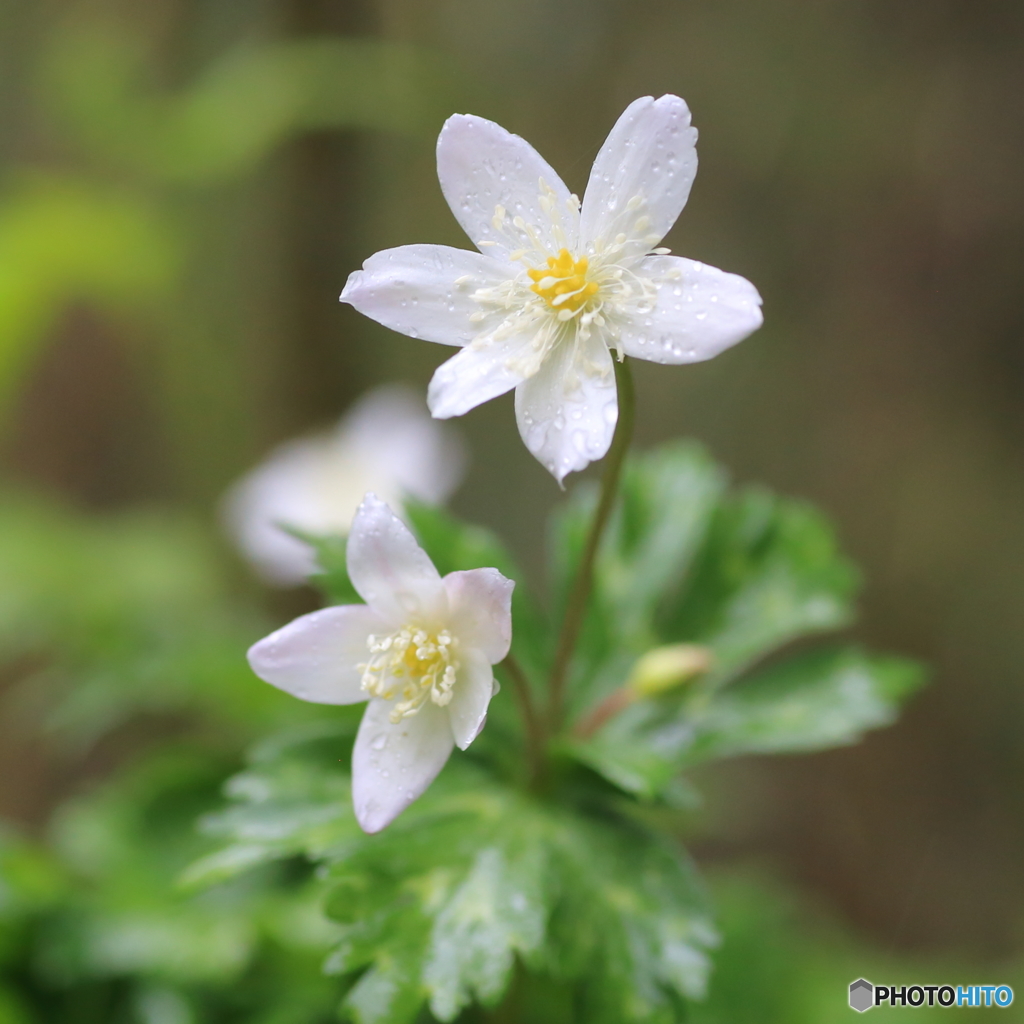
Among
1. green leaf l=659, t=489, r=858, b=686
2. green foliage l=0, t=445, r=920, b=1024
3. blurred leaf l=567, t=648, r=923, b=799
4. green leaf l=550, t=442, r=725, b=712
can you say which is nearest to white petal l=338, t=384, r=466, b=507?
green foliage l=0, t=445, r=920, b=1024

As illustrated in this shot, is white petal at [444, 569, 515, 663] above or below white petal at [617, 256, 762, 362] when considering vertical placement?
below

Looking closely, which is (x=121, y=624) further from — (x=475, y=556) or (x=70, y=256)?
(x=475, y=556)

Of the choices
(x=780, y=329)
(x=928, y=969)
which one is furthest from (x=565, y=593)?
(x=780, y=329)

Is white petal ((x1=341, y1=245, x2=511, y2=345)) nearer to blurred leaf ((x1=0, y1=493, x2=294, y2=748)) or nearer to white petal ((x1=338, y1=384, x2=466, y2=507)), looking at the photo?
blurred leaf ((x1=0, y1=493, x2=294, y2=748))

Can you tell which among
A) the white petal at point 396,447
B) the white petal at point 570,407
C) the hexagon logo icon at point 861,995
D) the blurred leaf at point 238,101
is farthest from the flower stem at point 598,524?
the blurred leaf at point 238,101

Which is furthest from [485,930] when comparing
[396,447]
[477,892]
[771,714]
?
[396,447]
